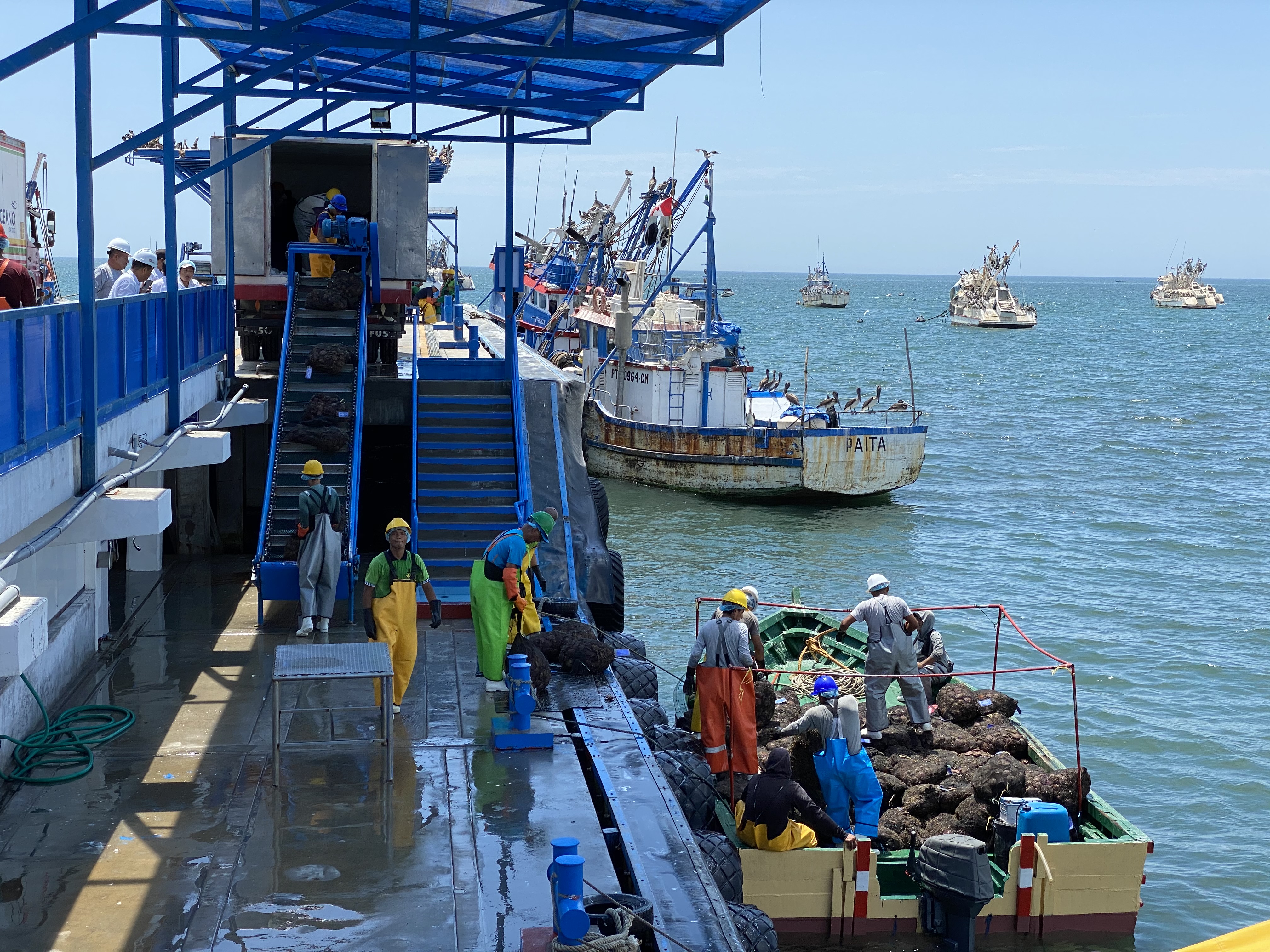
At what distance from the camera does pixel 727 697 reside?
37.2 ft

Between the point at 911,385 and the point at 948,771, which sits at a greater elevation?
the point at 911,385

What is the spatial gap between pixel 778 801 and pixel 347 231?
11075 mm

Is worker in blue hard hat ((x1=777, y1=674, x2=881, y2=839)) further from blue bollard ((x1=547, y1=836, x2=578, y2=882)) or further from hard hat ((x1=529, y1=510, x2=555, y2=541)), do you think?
blue bollard ((x1=547, y1=836, x2=578, y2=882))

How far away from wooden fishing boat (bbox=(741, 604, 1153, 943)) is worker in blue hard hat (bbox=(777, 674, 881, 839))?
0.80 ft

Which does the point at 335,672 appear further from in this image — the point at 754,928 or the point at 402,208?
the point at 402,208

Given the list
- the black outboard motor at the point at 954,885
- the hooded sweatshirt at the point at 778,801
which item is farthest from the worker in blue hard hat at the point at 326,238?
the black outboard motor at the point at 954,885

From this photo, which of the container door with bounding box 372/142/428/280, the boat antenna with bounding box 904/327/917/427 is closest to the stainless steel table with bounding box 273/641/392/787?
the container door with bounding box 372/142/428/280

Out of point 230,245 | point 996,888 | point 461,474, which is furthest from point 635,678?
point 230,245

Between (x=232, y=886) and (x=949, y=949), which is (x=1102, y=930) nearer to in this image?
(x=949, y=949)

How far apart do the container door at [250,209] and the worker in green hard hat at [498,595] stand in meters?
8.50

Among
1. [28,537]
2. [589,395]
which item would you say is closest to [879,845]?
[28,537]

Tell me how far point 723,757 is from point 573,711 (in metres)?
1.59

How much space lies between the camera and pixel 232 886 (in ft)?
25.1

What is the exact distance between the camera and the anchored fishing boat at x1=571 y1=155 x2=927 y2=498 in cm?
3167
